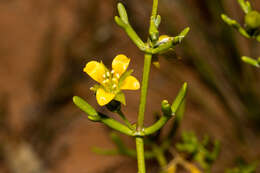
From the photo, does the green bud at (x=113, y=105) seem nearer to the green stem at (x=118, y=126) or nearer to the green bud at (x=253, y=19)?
the green stem at (x=118, y=126)

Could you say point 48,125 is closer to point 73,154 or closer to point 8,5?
point 73,154

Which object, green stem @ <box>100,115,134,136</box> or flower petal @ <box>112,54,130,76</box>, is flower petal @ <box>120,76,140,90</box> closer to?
flower petal @ <box>112,54,130,76</box>

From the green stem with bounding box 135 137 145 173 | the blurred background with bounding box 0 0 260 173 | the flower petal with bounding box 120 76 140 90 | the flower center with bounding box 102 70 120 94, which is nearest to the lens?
the green stem with bounding box 135 137 145 173

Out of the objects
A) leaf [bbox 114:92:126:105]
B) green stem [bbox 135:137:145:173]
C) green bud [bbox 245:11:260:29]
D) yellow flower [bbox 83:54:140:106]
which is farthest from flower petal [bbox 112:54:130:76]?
green bud [bbox 245:11:260:29]

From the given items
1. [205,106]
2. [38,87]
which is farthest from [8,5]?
[205,106]

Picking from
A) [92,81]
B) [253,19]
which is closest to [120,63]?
[253,19]

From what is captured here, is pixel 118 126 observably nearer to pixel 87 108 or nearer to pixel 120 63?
pixel 87 108
